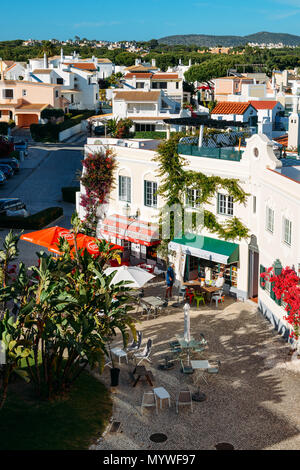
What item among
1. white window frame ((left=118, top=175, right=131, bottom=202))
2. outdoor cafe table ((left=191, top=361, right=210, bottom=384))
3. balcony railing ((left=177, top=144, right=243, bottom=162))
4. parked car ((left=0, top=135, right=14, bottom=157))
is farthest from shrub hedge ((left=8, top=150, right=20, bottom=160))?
outdoor cafe table ((left=191, top=361, right=210, bottom=384))

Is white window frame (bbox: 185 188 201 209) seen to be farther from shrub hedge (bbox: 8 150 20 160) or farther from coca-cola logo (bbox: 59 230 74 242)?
shrub hedge (bbox: 8 150 20 160)

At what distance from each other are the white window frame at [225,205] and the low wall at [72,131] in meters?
66.0

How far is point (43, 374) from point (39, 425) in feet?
11.2

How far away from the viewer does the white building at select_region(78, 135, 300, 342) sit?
24594 mm

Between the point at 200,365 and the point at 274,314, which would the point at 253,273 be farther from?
the point at 200,365

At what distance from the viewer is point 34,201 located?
175ft

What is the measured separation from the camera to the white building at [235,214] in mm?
24594

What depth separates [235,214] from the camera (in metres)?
29.5

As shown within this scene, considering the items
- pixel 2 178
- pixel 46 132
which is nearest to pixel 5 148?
pixel 2 178

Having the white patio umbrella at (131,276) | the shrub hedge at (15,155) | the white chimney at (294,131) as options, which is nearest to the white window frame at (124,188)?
the white patio umbrella at (131,276)

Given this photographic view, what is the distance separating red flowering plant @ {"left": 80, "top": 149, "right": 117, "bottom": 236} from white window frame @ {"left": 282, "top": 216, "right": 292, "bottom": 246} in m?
14.2

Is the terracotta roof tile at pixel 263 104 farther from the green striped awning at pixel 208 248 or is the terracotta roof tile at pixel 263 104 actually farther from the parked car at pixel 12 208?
the green striped awning at pixel 208 248

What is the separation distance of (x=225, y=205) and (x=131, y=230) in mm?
6106
